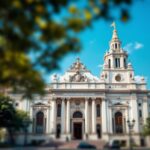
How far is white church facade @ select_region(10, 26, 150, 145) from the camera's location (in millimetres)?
47250

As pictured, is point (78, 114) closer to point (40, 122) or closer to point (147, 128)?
point (40, 122)

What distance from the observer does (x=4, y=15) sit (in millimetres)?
8398

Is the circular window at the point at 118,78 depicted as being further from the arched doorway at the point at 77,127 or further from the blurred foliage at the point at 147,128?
the arched doorway at the point at 77,127

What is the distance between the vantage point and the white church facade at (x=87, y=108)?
47.2 metres

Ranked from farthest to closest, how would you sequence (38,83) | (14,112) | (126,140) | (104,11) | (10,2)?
(126,140)
(14,112)
(38,83)
(104,11)
(10,2)

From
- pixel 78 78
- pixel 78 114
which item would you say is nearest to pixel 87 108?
pixel 78 114

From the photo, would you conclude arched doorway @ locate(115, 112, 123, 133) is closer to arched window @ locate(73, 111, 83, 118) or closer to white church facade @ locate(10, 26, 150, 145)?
white church facade @ locate(10, 26, 150, 145)

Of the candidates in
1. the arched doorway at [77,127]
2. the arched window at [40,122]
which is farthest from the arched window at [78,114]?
the arched window at [40,122]

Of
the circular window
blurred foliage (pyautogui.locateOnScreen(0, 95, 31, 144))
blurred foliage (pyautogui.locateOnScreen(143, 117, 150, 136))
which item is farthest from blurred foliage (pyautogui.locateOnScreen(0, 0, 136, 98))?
the circular window

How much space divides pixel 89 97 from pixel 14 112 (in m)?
13.5

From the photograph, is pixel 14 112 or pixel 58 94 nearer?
pixel 14 112

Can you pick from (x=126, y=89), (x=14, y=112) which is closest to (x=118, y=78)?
(x=126, y=89)

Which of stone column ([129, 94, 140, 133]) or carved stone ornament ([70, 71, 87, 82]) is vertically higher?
carved stone ornament ([70, 71, 87, 82])

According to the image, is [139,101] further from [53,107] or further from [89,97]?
[53,107]
